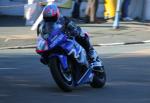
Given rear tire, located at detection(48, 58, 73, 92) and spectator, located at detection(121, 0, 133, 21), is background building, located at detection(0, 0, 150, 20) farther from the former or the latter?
rear tire, located at detection(48, 58, 73, 92)

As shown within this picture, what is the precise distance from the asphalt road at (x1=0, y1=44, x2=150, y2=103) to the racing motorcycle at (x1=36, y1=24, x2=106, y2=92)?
20 cm

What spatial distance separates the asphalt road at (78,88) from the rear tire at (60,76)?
0.42 feet

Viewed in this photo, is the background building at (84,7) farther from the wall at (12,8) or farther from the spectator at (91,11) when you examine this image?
the spectator at (91,11)

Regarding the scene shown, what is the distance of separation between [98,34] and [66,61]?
1169 cm

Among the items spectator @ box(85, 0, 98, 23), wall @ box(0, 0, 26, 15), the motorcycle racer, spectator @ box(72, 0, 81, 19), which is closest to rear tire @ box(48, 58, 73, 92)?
the motorcycle racer

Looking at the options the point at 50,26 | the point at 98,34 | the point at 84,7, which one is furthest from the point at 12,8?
the point at 50,26

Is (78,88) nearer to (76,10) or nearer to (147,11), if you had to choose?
(76,10)

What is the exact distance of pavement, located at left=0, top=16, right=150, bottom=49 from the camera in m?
20.0

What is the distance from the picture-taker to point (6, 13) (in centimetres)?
2833

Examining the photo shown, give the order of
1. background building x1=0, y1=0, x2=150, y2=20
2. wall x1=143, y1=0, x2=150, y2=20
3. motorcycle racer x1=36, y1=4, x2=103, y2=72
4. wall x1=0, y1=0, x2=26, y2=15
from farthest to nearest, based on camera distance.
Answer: wall x1=0, y1=0, x2=26, y2=15
background building x1=0, y1=0, x2=150, y2=20
wall x1=143, y1=0, x2=150, y2=20
motorcycle racer x1=36, y1=4, x2=103, y2=72

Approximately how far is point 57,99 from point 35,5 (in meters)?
13.2

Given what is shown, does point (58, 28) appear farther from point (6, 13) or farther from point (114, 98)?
point (6, 13)

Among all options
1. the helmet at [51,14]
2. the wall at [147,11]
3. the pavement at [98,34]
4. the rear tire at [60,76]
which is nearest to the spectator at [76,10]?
the pavement at [98,34]

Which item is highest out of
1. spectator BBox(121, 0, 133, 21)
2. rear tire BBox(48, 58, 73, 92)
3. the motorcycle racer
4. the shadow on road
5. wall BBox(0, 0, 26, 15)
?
the motorcycle racer
